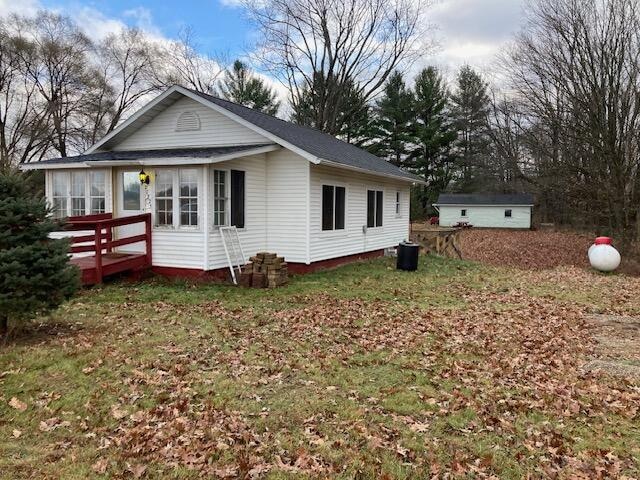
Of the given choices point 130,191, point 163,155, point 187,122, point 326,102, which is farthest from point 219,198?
point 326,102

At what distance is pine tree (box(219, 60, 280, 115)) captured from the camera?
124ft

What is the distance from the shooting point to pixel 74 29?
3228cm

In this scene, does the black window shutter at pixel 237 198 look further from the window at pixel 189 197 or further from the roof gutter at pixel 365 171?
the roof gutter at pixel 365 171

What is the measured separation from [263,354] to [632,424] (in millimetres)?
3898

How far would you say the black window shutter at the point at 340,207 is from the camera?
13.8m

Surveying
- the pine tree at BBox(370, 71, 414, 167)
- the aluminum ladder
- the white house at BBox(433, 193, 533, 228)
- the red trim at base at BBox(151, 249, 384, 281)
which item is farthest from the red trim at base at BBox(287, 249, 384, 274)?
the pine tree at BBox(370, 71, 414, 167)

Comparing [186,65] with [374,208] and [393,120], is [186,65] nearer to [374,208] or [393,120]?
[393,120]

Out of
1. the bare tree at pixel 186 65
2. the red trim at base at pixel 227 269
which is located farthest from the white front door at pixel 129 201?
the bare tree at pixel 186 65

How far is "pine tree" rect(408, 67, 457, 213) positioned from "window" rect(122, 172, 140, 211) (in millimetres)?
34913

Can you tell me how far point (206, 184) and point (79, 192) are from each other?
3964 millimetres

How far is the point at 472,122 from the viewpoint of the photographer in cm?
4300

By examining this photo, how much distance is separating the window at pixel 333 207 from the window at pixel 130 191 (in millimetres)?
4695

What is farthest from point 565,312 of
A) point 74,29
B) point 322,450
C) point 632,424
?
point 74,29

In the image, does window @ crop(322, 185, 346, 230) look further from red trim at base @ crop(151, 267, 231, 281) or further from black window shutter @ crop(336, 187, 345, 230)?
red trim at base @ crop(151, 267, 231, 281)
